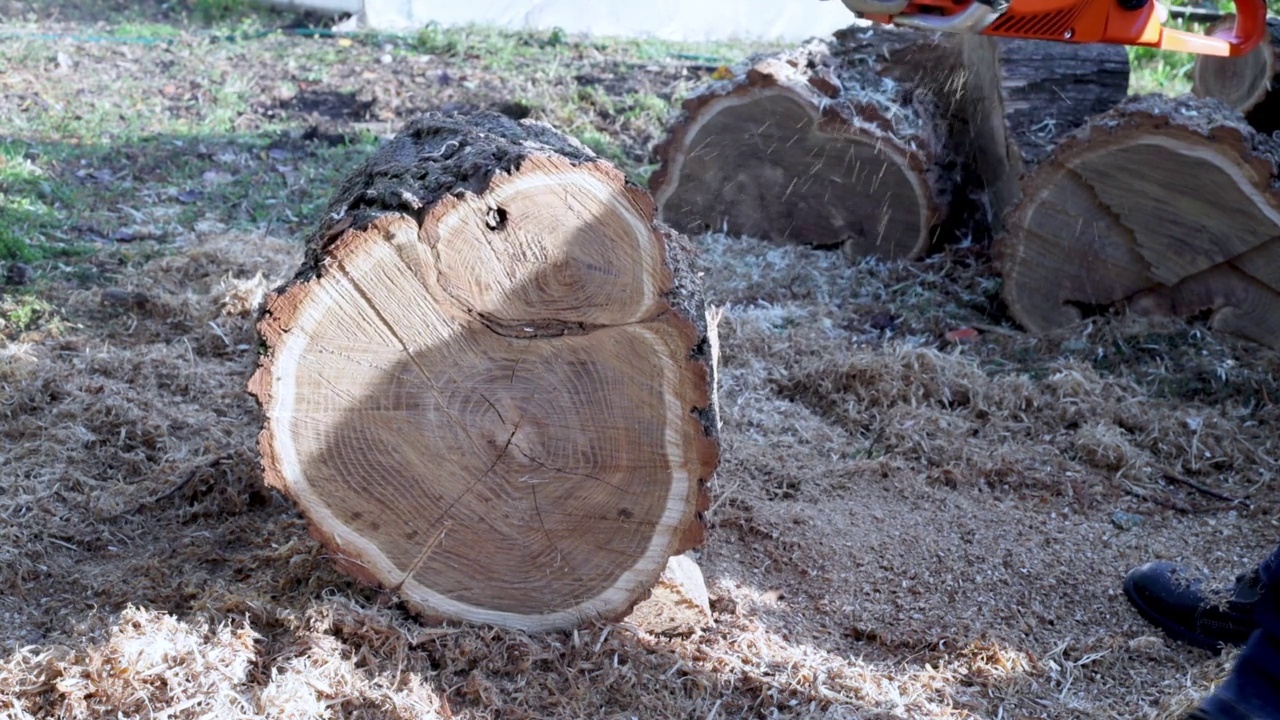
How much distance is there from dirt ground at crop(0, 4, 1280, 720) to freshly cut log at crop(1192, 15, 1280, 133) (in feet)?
4.23

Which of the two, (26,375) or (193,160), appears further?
(193,160)

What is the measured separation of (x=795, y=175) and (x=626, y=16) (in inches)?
179

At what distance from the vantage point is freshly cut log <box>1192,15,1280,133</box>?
16.1 feet

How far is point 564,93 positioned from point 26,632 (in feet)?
17.4

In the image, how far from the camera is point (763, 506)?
10.9 ft

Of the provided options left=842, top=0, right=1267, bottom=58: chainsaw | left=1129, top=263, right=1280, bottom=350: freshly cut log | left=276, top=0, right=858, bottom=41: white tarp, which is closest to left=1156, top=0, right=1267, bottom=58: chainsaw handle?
left=842, top=0, right=1267, bottom=58: chainsaw

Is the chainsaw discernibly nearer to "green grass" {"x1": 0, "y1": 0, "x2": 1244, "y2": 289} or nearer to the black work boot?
the black work boot

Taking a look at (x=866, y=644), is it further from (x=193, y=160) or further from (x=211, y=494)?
(x=193, y=160)

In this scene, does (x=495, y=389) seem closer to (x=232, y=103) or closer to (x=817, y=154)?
(x=817, y=154)

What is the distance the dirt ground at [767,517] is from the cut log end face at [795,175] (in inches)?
6.5

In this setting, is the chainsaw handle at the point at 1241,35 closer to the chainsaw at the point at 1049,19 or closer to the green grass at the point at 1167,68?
the chainsaw at the point at 1049,19

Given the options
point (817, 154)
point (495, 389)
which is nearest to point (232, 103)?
point (817, 154)

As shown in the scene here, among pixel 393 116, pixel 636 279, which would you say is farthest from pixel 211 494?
pixel 393 116

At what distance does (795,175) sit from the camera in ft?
17.9
